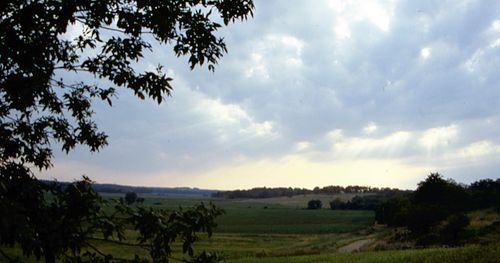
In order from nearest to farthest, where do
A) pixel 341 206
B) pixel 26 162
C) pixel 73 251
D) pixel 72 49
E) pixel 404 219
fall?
pixel 73 251 < pixel 26 162 < pixel 72 49 < pixel 404 219 < pixel 341 206

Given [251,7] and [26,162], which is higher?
[251,7]

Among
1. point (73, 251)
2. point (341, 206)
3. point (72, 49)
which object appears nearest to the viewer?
point (73, 251)

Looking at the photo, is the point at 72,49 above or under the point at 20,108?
above

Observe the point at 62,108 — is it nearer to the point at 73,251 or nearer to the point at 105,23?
the point at 105,23

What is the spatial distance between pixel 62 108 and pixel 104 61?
1.08 m

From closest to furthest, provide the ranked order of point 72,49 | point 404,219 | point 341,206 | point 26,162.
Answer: point 26,162 < point 72,49 < point 404,219 < point 341,206

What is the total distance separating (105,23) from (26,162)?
1813 millimetres

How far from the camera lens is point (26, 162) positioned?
5.10 m

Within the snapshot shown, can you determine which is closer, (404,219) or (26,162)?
(26,162)

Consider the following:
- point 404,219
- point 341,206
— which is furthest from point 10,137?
point 341,206

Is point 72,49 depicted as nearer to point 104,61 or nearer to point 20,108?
point 104,61

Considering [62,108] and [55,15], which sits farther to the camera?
[62,108]

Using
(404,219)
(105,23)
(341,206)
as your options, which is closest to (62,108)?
(105,23)

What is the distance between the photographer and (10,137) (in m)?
4.85
